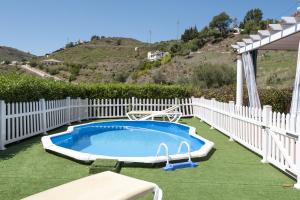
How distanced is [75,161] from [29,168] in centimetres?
95

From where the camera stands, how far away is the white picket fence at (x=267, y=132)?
550 centimetres

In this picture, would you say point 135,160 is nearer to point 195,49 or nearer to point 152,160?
point 152,160

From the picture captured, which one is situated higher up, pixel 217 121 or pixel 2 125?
pixel 2 125

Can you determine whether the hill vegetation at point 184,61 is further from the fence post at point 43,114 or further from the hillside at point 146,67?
the fence post at point 43,114

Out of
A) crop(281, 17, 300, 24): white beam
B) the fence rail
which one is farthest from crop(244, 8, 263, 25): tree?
crop(281, 17, 300, 24): white beam

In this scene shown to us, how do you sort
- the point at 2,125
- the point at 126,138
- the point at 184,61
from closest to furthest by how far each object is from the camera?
the point at 2,125 → the point at 126,138 → the point at 184,61

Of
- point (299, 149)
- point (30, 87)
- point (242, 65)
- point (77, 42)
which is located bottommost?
point (299, 149)

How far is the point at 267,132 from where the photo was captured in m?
6.59

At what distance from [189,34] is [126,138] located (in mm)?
78292

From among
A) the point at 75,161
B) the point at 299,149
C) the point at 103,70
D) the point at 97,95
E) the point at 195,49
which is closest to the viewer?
the point at 299,149

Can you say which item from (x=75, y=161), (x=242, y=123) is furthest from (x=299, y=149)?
(x=75, y=161)

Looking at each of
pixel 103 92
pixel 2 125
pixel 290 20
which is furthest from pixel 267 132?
pixel 103 92

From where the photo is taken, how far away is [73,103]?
1429 centimetres

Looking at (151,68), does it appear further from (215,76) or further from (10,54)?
(10,54)
